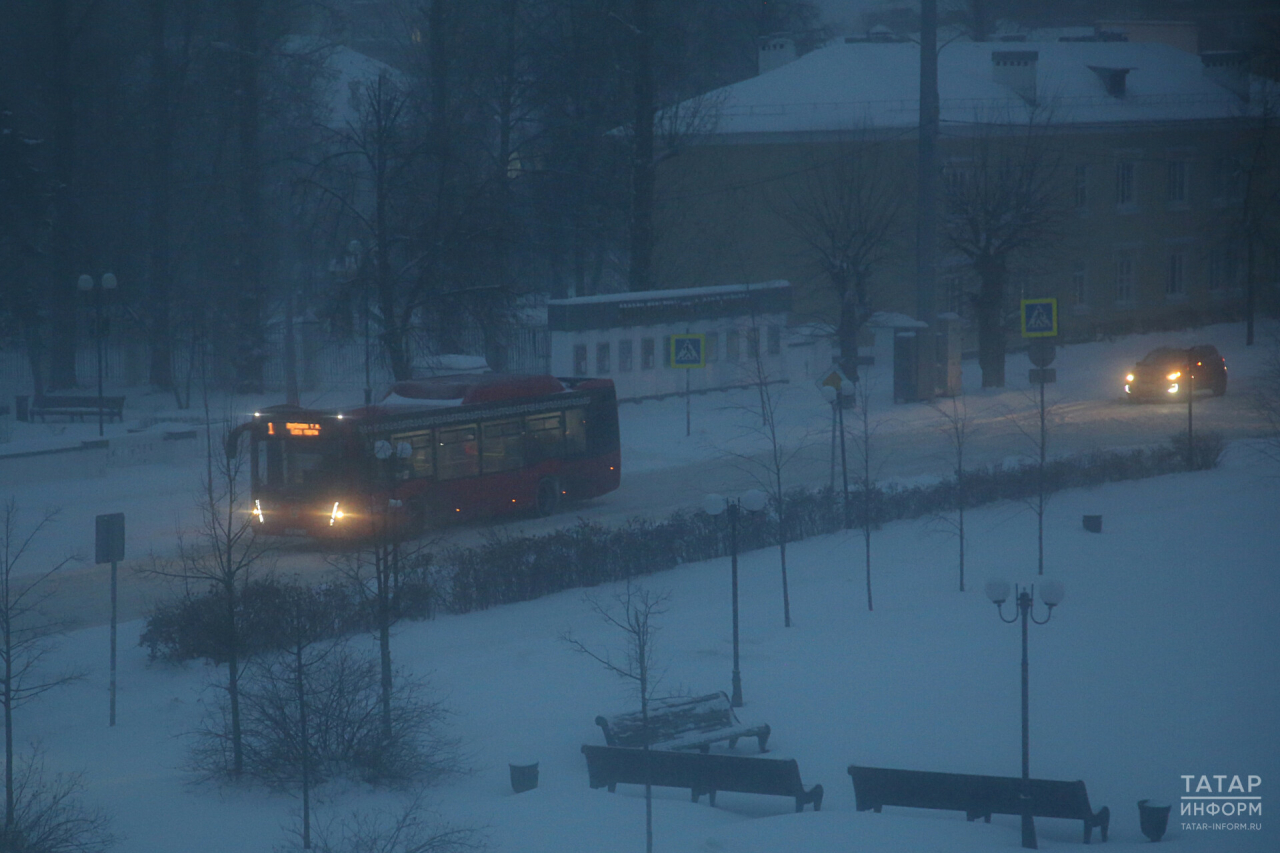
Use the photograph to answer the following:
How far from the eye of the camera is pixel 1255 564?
20453mm

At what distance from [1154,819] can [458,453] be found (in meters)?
13.8

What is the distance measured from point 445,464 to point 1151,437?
685 inches

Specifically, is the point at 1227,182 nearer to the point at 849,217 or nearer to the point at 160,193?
the point at 849,217

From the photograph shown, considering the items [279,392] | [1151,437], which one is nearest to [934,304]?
[1151,437]

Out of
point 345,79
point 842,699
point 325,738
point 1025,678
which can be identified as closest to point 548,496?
point 842,699

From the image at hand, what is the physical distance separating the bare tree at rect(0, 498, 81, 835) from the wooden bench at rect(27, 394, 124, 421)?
10.2 metres

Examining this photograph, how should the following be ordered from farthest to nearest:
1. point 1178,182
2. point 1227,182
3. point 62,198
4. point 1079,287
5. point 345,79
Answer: point 345,79
point 1227,182
point 1178,182
point 1079,287
point 62,198

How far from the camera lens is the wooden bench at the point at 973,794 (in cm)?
1134

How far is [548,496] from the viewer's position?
24.4m

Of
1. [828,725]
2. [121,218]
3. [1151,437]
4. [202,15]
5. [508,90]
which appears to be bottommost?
[828,725]

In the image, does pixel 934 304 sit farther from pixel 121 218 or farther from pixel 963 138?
pixel 121 218

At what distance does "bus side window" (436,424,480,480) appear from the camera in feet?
72.7

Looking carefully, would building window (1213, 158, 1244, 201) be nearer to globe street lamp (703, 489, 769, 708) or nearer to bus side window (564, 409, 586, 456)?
bus side window (564, 409, 586, 456)

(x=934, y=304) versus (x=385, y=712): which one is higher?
(x=934, y=304)
